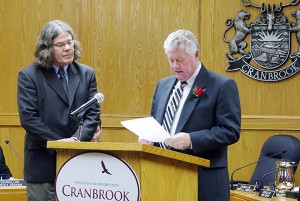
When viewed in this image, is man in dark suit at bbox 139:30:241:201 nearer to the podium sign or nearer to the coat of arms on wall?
the podium sign

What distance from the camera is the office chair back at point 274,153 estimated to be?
5.32 metres

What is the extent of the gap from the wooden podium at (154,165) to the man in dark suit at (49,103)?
760 mm

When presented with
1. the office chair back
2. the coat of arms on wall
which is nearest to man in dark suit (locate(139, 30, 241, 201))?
the office chair back

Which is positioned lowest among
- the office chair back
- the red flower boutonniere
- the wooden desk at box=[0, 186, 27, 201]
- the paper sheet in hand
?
the wooden desk at box=[0, 186, 27, 201]

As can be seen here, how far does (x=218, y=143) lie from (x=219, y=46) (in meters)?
3.25

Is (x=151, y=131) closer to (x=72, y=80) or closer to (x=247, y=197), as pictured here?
(x=72, y=80)

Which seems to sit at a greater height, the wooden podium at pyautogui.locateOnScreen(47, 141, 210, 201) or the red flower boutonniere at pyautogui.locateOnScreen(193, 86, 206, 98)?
the red flower boutonniere at pyautogui.locateOnScreen(193, 86, 206, 98)

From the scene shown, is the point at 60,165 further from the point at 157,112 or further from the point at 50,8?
the point at 50,8

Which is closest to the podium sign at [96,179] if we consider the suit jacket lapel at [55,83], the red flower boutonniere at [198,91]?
the red flower boutonniere at [198,91]

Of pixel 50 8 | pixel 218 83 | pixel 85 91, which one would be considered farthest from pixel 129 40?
pixel 218 83

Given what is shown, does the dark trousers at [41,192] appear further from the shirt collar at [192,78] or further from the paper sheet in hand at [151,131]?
the shirt collar at [192,78]

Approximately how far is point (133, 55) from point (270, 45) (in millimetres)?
1401

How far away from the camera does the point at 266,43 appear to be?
6129 millimetres

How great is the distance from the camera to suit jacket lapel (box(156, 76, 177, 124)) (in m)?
3.38
